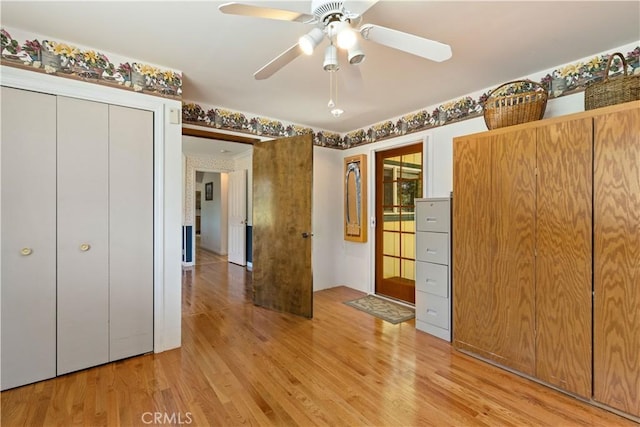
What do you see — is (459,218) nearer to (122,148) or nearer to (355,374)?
(355,374)

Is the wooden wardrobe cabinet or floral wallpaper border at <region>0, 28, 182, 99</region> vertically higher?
floral wallpaper border at <region>0, 28, 182, 99</region>

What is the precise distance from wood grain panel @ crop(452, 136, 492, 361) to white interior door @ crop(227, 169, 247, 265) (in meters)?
4.35

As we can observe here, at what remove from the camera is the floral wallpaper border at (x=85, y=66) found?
1943 mm

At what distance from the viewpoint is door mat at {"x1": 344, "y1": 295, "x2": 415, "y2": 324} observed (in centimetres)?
319

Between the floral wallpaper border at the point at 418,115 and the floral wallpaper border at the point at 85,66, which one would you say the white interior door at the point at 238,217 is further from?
the floral wallpaper border at the point at 85,66

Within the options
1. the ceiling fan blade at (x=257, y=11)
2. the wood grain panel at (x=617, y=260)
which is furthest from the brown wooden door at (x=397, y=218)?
the ceiling fan blade at (x=257, y=11)

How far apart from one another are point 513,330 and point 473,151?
54.0 inches

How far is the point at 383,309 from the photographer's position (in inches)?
135

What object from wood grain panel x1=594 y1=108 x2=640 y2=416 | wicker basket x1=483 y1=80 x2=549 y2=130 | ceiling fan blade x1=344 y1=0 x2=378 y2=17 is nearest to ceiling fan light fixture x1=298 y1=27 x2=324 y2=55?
ceiling fan blade x1=344 y1=0 x2=378 y2=17

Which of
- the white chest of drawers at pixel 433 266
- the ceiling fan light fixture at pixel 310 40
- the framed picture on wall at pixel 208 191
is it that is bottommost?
the white chest of drawers at pixel 433 266

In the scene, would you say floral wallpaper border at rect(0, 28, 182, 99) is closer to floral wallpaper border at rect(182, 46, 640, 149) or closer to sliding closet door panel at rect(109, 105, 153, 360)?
sliding closet door panel at rect(109, 105, 153, 360)

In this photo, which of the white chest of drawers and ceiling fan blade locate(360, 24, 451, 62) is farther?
the white chest of drawers

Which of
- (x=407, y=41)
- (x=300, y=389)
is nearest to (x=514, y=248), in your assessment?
(x=407, y=41)

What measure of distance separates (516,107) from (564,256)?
109 cm
